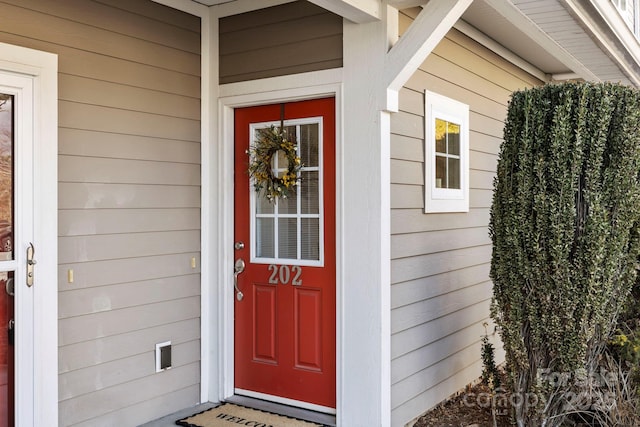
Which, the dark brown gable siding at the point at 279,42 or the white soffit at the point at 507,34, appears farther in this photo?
the white soffit at the point at 507,34

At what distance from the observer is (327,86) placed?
3512 mm

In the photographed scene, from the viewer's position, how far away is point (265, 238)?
3.92 m

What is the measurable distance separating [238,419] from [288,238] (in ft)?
3.69

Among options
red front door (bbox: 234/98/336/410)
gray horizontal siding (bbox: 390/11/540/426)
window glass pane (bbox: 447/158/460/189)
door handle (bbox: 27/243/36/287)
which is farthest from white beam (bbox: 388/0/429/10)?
door handle (bbox: 27/243/36/287)

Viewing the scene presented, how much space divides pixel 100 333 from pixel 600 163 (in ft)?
9.18

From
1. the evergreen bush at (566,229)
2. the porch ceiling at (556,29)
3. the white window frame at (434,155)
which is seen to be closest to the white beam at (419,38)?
the porch ceiling at (556,29)

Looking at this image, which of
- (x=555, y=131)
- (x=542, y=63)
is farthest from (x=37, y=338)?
(x=542, y=63)

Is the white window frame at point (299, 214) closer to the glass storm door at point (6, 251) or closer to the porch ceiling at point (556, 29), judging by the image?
the porch ceiling at point (556, 29)

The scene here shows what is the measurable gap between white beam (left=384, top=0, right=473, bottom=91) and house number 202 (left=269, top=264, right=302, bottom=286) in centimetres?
125

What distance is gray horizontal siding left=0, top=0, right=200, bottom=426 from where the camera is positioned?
3.14 m

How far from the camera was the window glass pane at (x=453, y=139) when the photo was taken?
170 inches

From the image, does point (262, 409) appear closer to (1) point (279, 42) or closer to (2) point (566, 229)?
(2) point (566, 229)

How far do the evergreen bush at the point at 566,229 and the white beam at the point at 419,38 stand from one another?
0.56m

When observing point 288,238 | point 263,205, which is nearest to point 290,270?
point 288,238
